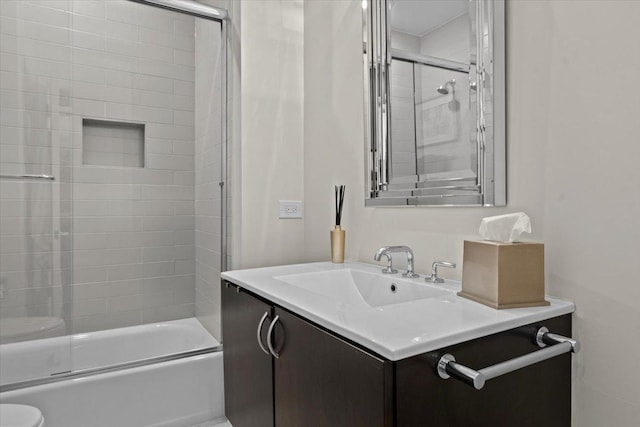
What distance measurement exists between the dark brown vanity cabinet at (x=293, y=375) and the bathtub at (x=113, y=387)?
39 centimetres

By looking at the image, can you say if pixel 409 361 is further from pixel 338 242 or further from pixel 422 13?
pixel 422 13

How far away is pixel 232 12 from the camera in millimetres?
2004

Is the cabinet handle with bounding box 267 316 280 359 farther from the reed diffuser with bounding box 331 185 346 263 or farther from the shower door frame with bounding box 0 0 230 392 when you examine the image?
the shower door frame with bounding box 0 0 230 392

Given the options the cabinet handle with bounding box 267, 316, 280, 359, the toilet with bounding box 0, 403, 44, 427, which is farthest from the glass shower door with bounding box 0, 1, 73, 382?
the cabinet handle with bounding box 267, 316, 280, 359

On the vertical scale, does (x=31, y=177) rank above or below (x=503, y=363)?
above

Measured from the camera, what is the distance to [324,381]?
0.88m

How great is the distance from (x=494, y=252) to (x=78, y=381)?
5.56 ft

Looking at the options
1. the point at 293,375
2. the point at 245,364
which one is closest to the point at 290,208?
the point at 245,364

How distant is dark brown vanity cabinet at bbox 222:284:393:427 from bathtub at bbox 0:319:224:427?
0.39 meters

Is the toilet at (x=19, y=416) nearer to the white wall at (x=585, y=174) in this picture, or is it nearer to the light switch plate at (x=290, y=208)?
the light switch plate at (x=290, y=208)

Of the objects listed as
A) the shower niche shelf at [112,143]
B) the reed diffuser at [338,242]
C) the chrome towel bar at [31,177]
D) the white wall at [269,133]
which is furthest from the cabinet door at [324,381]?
the shower niche shelf at [112,143]

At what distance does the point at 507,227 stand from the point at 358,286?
2.04 ft

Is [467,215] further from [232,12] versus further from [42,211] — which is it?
[42,211]

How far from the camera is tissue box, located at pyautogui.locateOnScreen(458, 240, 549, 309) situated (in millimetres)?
904
